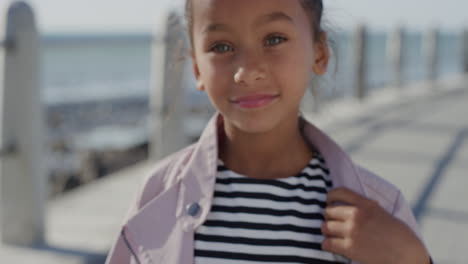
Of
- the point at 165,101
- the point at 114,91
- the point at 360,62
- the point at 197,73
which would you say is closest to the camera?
the point at 197,73

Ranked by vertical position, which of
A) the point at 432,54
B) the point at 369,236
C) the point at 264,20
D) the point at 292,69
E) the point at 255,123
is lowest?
the point at 432,54

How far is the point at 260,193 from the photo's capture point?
1.41m

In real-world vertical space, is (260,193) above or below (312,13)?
below

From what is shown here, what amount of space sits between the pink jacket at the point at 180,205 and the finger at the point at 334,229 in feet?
0.34

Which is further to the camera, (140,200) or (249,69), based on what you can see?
(140,200)

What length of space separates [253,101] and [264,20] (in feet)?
0.58

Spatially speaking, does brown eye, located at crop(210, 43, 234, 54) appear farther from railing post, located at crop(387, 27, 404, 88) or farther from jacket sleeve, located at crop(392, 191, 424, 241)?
railing post, located at crop(387, 27, 404, 88)

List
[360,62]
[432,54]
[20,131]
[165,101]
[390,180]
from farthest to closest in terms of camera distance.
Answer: [432,54] < [360,62] < [390,180] < [165,101] < [20,131]

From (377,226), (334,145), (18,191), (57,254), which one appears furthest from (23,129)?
(377,226)

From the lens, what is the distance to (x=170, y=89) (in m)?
4.02

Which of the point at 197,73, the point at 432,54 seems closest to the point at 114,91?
the point at 432,54

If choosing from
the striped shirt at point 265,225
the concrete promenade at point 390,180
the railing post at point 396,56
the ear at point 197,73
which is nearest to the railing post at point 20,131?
the concrete promenade at point 390,180

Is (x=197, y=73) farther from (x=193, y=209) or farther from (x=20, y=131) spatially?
(x=20, y=131)

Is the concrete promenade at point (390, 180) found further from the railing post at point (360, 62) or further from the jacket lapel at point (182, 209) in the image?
the jacket lapel at point (182, 209)
